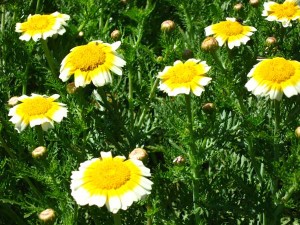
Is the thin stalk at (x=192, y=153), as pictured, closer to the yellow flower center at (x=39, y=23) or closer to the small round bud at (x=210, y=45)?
the small round bud at (x=210, y=45)

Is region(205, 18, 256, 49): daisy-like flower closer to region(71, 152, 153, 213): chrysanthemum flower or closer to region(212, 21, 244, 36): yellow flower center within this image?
region(212, 21, 244, 36): yellow flower center

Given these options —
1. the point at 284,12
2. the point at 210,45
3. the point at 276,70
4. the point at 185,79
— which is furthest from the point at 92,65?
the point at 284,12

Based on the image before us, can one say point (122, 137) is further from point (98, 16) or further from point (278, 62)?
point (278, 62)

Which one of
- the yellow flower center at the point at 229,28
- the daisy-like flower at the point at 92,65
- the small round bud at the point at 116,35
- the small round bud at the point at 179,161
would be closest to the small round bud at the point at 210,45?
the yellow flower center at the point at 229,28

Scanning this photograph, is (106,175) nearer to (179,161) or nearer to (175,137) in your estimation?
(179,161)

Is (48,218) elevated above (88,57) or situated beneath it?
situated beneath

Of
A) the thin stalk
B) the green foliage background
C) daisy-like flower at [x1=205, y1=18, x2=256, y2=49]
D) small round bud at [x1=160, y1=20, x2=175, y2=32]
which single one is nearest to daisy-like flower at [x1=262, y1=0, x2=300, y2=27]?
the green foliage background

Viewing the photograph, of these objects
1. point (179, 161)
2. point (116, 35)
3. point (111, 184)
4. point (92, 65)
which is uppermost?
point (116, 35)

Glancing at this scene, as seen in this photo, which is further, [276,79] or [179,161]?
[179,161]
